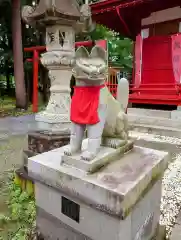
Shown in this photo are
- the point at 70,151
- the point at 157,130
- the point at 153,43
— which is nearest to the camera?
the point at 70,151

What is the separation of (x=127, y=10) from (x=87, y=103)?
5056 millimetres

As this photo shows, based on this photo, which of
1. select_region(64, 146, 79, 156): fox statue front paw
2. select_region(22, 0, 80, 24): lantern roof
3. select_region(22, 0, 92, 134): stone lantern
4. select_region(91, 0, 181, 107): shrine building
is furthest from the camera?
select_region(91, 0, 181, 107): shrine building

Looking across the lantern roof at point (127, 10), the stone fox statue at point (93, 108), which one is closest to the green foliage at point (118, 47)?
the lantern roof at point (127, 10)

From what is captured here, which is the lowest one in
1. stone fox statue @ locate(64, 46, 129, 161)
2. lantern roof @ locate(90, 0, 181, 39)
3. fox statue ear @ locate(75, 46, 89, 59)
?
stone fox statue @ locate(64, 46, 129, 161)

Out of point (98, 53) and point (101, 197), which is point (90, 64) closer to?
point (98, 53)

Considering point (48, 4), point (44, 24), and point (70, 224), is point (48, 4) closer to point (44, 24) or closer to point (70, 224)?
point (44, 24)

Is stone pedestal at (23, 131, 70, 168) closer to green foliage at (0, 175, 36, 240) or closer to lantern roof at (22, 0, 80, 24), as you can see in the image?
green foliage at (0, 175, 36, 240)

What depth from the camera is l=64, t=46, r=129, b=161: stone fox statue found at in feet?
4.70

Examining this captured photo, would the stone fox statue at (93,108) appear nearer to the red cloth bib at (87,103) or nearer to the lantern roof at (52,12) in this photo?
the red cloth bib at (87,103)

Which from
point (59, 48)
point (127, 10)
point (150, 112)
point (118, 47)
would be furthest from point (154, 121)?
point (118, 47)

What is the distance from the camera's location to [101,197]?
134cm

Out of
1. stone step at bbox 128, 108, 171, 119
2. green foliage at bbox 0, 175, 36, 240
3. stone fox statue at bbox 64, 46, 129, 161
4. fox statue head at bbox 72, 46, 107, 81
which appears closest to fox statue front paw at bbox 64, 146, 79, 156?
stone fox statue at bbox 64, 46, 129, 161

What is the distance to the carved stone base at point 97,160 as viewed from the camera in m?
1.50

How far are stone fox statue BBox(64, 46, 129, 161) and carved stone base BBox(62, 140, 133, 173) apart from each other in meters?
0.04
